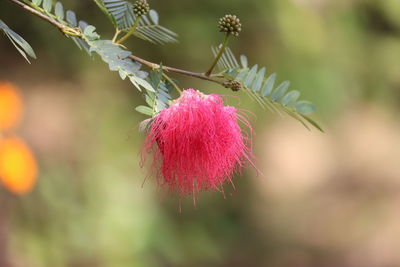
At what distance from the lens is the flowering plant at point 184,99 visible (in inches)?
34.6

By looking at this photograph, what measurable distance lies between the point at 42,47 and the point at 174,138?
2822 mm

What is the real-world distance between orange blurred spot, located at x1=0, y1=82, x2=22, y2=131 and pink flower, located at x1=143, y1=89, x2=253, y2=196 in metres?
2.25

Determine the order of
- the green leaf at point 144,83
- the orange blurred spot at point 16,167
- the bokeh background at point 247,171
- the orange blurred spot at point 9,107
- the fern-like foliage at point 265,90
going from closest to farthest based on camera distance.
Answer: the green leaf at point 144,83 → the fern-like foliage at point 265,90 → the orange blurred spot at point 16,167 → the orange blurred spot at point 9,107 → the bokeh background at point 247,171

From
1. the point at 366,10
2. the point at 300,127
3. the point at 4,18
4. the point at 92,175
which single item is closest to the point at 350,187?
the point at 300,127

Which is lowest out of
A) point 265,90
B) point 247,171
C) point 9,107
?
point 9,107

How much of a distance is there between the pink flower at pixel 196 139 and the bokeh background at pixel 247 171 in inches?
81.3

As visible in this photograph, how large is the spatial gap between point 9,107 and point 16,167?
339mm

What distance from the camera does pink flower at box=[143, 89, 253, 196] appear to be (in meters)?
0.93

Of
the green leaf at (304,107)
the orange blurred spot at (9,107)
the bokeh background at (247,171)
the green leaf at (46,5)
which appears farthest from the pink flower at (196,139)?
the orange blurred spot at (9,107)

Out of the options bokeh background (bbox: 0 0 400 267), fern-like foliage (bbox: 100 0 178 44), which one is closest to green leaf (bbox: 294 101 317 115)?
fern-like foliage (bbox: 100 0 178 44)

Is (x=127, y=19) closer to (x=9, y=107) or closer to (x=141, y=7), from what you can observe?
(x=141, y=7)

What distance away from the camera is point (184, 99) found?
0.94 metres

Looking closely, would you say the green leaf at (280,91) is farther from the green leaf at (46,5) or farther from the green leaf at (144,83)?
the green leaf at (46,5)

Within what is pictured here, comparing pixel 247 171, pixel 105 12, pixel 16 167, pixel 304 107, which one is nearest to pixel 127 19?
pixel 105 12
